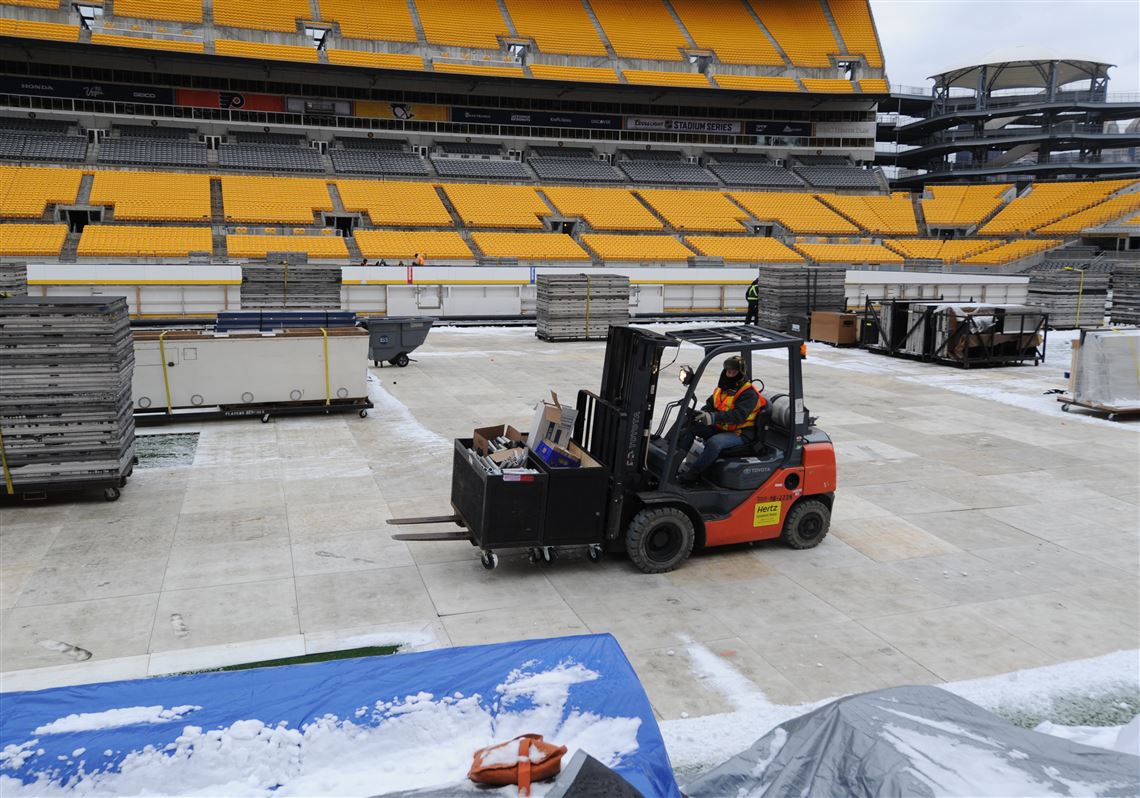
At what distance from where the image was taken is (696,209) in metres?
45.9

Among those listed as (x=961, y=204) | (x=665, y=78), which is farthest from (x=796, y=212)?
(x=961, y=204)

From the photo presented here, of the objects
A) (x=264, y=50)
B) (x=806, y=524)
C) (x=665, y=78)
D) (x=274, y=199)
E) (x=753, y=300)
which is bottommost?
(x=806, y=524)

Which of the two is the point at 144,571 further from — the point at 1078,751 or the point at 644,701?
the point at 1078,751

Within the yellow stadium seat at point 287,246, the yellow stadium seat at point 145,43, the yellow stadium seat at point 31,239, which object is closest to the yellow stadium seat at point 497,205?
the yellow stadium seat at point 287,246

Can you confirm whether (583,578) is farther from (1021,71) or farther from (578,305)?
(1021,71)

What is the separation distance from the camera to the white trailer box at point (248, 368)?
1229 cm

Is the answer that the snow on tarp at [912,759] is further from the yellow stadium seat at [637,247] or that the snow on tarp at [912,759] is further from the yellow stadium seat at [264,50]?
the yellow stadium seat at [264,50]

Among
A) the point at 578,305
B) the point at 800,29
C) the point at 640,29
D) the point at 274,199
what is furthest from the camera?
the point at 800,29

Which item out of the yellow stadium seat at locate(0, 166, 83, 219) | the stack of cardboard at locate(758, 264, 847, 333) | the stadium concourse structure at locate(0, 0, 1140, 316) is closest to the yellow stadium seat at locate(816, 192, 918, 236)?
the stadium concourse structure at locate(0, 0, 1140, 316)

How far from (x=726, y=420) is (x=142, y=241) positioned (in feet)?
104

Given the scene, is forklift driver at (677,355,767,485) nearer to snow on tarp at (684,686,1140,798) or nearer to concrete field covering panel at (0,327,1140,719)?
concrete field covering panel at (0,327,1140,719)

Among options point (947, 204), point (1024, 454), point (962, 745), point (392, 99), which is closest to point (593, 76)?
point (392, 99)

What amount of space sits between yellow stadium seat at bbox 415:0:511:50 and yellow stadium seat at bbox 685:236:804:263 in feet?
58.2

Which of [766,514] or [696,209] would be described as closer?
[766,514]
